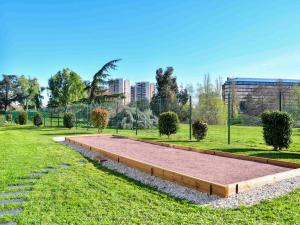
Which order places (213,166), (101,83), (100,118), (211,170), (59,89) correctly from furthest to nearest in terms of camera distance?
(59,89), (101,83), (100,118), (213,166), (211,170)

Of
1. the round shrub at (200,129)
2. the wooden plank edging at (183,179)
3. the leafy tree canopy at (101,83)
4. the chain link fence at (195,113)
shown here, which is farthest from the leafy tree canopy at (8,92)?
the wooden plank edging at (183,179)

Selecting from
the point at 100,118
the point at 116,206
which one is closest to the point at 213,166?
the point at 116,206

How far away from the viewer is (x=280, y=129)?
9078 millimetres

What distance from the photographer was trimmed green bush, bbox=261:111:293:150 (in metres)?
9.00

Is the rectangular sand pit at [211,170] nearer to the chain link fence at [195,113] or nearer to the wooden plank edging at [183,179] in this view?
the wooden plank edging at [183,179]

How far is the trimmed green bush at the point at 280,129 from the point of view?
9.00 m

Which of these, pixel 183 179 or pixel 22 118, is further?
pixel 22 118

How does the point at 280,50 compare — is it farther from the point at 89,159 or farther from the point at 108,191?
the point at 108,191

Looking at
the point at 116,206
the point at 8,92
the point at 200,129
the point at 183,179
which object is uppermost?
the point at 8,92

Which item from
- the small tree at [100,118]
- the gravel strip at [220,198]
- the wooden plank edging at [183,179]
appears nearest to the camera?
the gravel strip at [220,198]

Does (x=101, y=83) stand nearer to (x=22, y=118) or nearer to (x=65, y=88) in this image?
(x=22, y=118)

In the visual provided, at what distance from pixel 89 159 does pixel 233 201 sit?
4878mm

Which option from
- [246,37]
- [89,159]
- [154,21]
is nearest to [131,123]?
[154,21]

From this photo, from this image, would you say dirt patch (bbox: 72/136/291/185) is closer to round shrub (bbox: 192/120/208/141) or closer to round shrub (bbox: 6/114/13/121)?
round shrub (bbox: 192/120/208/141)
